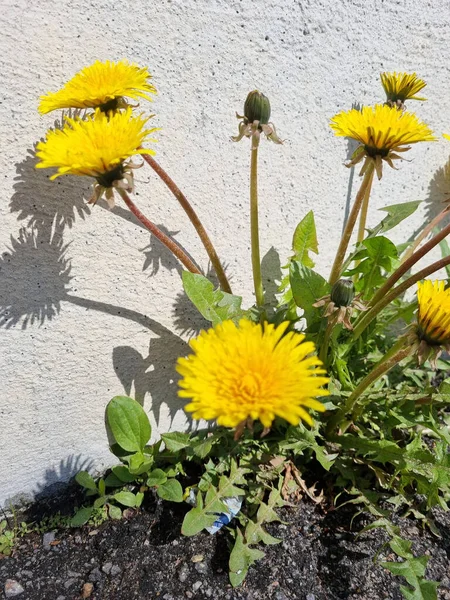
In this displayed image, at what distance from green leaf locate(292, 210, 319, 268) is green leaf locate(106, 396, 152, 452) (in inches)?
24.8

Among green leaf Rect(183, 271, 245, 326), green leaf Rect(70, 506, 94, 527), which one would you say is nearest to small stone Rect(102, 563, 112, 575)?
green leaf Rect(70, 506, 94, 527)

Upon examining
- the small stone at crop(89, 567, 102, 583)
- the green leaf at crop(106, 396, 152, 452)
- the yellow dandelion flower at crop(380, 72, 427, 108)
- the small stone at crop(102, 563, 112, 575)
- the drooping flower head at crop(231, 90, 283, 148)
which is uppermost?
the yellow dandelion flower at crop(380, 72, 427, 108)

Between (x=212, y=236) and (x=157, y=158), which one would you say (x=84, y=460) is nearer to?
(x=212, y=236)

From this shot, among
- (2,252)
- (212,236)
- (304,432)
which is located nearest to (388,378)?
(304,432)

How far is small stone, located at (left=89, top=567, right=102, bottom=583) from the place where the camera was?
1237 mm

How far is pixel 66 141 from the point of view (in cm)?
93

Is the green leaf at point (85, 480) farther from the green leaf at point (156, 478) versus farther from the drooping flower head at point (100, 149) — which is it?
the drooping flower head at point (100, 149)

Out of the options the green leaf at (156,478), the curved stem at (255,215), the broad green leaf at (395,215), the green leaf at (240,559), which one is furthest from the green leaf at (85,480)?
the broad green leaf at (395,215)

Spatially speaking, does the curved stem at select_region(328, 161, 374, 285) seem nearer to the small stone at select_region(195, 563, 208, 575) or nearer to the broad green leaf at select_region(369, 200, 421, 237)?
the broad green leaf at select_region(369, 200, 421, 237)

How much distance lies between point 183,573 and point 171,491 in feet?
0.64

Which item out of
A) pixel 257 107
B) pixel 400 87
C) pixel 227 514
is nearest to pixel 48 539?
pixel 227 514

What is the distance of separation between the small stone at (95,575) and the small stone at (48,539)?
158 millimetres

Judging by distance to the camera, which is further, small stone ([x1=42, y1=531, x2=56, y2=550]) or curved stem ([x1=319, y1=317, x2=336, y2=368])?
small stone ([x1=42, y1=531, x2=56, y2=550])

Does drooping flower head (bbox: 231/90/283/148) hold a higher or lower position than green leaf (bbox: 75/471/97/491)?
higher
